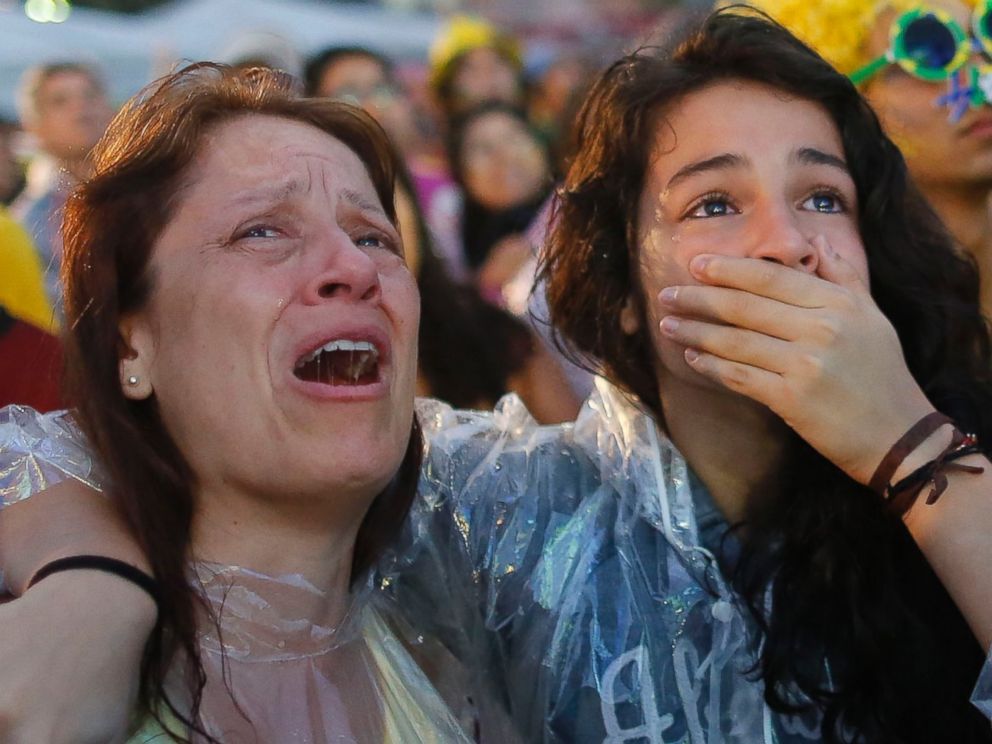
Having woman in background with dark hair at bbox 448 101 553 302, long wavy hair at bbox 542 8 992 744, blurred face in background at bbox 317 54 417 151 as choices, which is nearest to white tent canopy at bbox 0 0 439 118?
blurred face in background at bbox 317 54 417 151

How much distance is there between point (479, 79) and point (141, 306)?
12.5 ft

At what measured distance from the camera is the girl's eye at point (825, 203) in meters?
2.05

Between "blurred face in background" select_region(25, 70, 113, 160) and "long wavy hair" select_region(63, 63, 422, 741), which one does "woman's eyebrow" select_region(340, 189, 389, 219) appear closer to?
"long wavy hair" select_region(63, 63, 422, 741)

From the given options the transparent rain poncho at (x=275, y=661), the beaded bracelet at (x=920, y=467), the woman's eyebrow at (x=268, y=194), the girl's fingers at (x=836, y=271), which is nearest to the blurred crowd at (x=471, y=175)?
the transparent rain poncho at (x=275, y=661)

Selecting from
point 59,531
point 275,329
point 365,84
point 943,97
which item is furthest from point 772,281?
point 365,84

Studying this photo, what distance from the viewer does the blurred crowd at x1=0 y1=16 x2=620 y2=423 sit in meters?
2.80

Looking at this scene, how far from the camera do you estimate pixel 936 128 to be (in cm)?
294

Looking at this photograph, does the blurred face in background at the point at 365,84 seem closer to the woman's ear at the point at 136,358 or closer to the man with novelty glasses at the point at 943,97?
the man with novelty glasses at the point at 943,97

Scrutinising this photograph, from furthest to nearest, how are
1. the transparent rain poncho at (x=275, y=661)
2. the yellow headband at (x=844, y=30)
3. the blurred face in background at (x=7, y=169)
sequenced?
the blurred face in background at (x=7, y=169) < the yellow headband at (x=844, y=30) < the transparent rain poncho at (x=275, y=661)

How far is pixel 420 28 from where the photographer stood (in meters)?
8.05

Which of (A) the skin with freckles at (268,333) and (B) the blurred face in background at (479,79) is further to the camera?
(B) the blurred face in background at (479,79)

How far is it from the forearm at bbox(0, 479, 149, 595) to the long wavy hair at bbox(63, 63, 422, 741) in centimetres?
3

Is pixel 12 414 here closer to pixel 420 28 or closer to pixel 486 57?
pixel 486 57

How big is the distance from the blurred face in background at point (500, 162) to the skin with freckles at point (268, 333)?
2.94m
